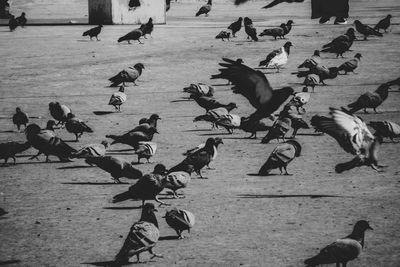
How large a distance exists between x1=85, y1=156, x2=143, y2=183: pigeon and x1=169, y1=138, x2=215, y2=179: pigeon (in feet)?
1.30

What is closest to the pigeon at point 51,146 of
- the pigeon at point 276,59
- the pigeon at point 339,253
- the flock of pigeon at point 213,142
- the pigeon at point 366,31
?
the flock of pigeon at point 213,142

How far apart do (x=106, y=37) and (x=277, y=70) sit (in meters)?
8.82

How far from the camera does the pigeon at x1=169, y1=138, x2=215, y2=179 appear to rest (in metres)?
9.64

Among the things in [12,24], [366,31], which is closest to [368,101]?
[366,31]

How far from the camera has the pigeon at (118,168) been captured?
944cm

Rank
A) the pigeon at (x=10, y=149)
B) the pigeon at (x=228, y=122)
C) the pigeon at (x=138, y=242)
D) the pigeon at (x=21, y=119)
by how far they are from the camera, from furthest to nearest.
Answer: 1. the pigeon at (x=21, y=119)
2. the pigeon at (x=228, y=122)
3. the pigeon at (x=10, y=149)
4. the pigeon at (x=138, y=242)

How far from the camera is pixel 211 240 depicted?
292 inches

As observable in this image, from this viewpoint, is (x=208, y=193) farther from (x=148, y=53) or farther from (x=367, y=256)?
(x=148, y=53)

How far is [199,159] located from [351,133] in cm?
236

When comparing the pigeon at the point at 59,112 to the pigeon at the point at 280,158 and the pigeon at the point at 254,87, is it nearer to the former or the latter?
the pigeon at the point at 280,158

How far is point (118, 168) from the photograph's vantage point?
31.2 feet

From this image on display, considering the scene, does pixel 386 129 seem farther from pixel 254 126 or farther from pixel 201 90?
pixel 201 90

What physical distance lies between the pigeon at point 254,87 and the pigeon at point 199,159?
2.94 feet

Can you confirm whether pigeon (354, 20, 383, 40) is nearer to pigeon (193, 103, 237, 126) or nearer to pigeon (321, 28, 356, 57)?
pigeon (321, 28, 356, 57)
